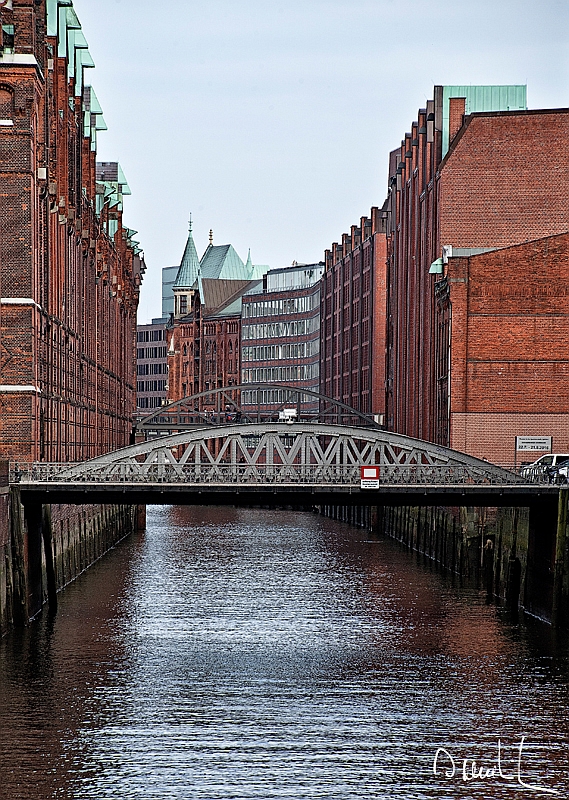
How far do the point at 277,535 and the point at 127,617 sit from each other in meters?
47.1

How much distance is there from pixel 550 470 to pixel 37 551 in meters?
17.5

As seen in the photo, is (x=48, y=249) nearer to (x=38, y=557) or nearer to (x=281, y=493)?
(x=38, y=557)

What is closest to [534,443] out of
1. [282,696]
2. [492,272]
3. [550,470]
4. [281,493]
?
[492,272]

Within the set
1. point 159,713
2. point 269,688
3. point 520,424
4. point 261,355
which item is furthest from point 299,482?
point 261,355

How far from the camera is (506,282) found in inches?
2699

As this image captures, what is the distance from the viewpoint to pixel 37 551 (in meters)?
50.8

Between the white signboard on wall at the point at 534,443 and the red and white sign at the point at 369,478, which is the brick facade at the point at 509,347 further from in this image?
the red and white sign at the point at 369,478

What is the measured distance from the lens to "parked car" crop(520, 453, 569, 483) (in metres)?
51.3

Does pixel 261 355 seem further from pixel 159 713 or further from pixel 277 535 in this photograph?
pixel 159 713

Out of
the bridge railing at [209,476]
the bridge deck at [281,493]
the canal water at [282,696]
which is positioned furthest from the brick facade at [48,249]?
the canal water at [282,696]

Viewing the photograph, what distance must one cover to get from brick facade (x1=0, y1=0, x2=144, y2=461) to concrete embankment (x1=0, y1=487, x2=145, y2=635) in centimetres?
285
